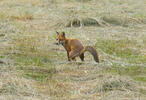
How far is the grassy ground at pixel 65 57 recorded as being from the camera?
806cm

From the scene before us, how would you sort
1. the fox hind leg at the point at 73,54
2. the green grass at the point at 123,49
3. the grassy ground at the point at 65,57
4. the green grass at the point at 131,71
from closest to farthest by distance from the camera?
the grassy ground at the point at 65,57 < the green grass at the point at 131,71 < the fox hind leg at the point at 73,54 < the green grass at the point at 123,49

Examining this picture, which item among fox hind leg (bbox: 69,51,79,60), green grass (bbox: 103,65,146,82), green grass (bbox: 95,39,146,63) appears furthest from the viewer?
green grass (bbox: 95,39,146,63)

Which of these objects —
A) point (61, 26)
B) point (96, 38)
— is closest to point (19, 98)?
point (96, 38)

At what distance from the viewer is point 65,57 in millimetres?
11836

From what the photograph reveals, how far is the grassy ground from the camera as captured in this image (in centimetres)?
806

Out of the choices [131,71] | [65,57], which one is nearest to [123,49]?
[65,57]

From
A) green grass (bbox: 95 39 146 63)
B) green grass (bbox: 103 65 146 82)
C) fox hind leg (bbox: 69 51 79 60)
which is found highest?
fox hind leg (bbox: 69 51 79 60)

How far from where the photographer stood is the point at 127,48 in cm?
1332

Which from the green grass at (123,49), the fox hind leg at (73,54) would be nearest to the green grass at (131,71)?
the green grass at (123,49)

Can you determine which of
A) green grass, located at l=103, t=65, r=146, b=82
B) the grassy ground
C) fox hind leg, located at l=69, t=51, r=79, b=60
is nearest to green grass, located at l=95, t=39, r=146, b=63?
the grassy ground

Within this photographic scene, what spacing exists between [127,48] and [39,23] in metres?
5.87

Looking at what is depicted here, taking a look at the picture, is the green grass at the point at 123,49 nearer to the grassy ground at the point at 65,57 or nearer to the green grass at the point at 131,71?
the grassy ground at the point at 65,57

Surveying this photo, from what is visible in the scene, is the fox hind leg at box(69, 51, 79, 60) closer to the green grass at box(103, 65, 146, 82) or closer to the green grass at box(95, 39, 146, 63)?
the green grass at box(103, 65, 146, 82)

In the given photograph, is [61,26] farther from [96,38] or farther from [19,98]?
[19,98]
